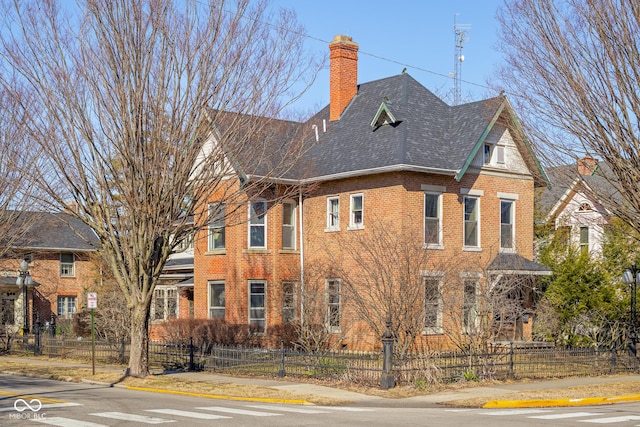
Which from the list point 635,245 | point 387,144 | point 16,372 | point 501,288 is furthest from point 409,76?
point 16,372

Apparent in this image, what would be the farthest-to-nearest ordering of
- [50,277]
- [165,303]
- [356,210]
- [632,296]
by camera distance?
[50,277] → [165,303] → [356,210] → [632,296]

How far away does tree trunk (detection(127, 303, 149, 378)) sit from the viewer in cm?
2298

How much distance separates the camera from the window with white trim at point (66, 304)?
56000mm

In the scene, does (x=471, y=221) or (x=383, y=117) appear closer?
(x=471, y=221)

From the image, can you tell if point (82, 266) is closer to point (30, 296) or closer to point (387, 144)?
point (30, 296)

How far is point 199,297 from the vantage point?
117ft

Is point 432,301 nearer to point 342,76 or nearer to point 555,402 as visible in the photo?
point 555,402

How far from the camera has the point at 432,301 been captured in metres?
24.1

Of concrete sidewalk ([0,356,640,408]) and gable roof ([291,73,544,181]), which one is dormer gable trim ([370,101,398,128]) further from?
concrete sidewalk ([0,356,640,408])

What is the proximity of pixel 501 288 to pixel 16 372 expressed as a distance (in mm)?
14496

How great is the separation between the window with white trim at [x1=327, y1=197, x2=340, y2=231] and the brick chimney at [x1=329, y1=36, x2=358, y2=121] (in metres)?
4.40

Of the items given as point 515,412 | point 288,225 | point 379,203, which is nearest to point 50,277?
point 288,225

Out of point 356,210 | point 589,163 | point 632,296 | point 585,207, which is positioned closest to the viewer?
point 589,163

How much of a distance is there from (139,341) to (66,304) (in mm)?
35373
